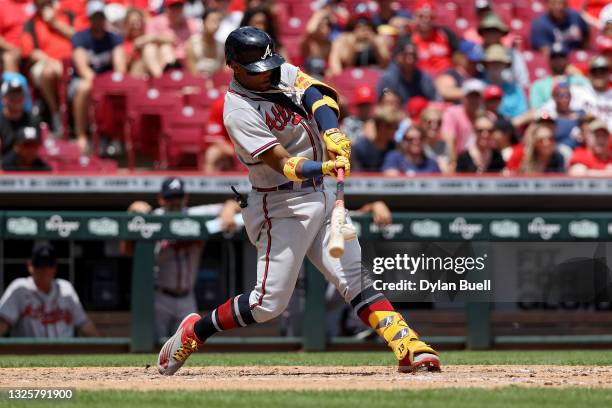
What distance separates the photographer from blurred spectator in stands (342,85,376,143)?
34.4ft

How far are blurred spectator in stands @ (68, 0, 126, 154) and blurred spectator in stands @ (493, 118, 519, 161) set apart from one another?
3.44 meters

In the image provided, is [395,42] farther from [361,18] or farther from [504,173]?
[504,173]

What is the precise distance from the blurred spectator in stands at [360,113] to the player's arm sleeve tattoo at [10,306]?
3334mm

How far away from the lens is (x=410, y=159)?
9.81 metres

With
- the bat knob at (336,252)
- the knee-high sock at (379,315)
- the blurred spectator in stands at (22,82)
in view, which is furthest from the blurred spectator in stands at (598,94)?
the bat knob at (336,252)

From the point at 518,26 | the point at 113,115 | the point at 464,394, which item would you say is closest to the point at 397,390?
the point at 464,394

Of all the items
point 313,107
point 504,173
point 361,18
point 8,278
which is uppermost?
point 361,18

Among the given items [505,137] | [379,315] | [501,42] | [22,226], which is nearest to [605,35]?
[501,42]

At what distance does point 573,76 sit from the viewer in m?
11.5

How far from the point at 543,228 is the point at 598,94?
119 inches

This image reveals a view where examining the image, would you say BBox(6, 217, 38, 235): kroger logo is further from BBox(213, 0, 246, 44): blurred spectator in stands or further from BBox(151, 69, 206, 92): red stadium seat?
BBox(213, 0, 246, 44): blurred spectator in stands

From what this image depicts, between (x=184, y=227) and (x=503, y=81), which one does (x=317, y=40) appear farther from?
(x=184, y=227)

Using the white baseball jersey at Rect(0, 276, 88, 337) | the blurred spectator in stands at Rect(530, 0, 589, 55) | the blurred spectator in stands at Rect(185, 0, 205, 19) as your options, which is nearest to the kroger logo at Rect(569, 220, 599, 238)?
the white baseball jersey at Rect(0, 276, 88, 337)

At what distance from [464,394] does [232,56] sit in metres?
1.85
